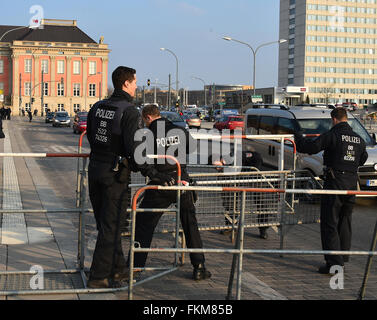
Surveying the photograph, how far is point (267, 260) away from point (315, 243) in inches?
54.4

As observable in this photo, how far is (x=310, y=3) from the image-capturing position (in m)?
141

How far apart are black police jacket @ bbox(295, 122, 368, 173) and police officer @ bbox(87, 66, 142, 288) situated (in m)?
2.27

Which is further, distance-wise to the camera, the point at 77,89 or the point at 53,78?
the point at 77,89

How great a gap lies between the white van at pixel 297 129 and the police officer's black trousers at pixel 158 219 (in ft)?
21.5

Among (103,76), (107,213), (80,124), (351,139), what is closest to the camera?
(107,213)

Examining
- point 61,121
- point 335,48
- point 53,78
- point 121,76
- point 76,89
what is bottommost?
point 61,121

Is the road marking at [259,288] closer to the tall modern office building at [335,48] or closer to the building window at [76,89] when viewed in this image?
the building window at [76,89]

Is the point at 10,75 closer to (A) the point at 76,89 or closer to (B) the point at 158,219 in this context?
(A) the point at 76,89

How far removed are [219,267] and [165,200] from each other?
129cm

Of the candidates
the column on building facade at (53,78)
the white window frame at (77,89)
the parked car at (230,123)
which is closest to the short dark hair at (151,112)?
the parked car at (230,123)

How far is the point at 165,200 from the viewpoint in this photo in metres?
6.00

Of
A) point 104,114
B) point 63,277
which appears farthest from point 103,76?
point 104,114

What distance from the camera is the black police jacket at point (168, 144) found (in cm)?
599
